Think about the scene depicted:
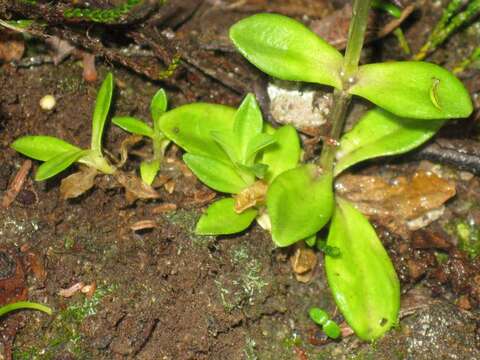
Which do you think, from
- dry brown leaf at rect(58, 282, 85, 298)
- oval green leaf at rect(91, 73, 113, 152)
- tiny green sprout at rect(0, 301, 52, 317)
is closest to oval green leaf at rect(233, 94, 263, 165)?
oval green leaf at rect(91, 73, 113, 152)

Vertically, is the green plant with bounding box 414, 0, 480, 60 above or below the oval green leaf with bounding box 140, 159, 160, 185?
above

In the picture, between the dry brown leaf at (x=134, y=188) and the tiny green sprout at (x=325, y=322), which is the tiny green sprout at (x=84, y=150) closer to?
the dry brown leaf at (x=134, y=188)

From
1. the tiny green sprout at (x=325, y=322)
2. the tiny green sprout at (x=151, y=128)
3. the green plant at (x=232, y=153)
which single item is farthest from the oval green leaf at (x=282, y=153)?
the tiny green sprout at (x=325, y=322)

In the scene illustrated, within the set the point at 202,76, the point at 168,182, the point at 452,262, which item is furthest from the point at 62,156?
the point at 452,262

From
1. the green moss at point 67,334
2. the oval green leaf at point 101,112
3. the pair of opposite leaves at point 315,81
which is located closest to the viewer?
the pair of opposite leaves at point 315,81

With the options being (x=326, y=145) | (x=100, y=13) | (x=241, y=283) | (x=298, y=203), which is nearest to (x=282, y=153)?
(x=326, y=145)

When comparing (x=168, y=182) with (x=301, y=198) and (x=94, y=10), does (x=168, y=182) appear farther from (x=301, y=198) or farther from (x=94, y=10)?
(x=94, y=10)

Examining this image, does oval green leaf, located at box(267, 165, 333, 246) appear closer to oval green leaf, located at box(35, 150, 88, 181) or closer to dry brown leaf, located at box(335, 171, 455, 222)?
dry brown leaf, located at box(335, 171, 455, 222)
